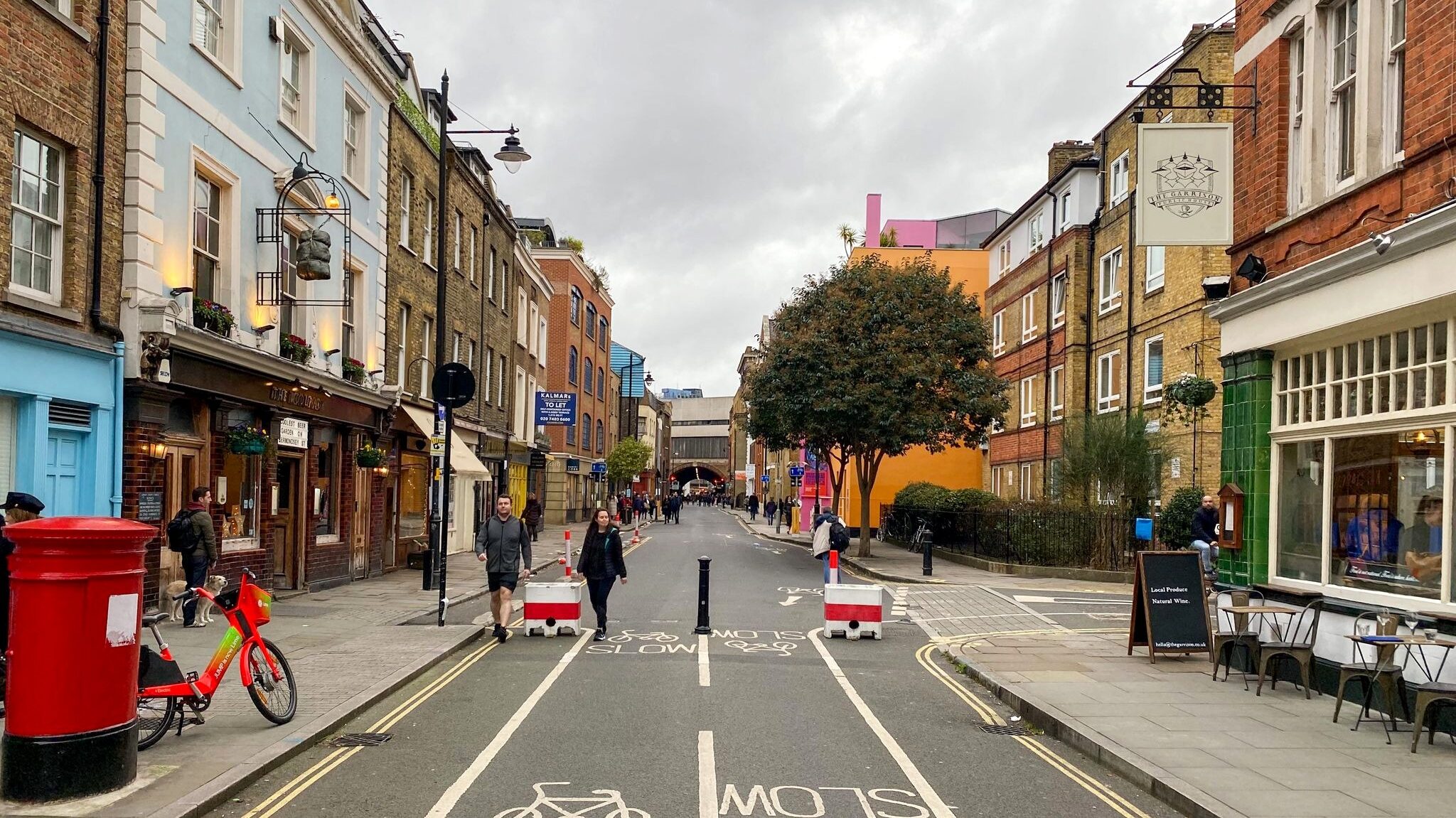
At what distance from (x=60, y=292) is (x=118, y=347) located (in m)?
1.07

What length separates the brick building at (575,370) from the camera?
175 ft

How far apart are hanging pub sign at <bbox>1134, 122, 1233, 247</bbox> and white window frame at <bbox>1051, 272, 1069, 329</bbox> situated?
77.6ft

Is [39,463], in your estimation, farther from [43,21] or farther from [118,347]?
[43,21]

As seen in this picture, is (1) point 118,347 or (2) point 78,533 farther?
(1) point 118,347

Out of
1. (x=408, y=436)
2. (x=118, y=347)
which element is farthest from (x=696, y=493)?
(x=118, y=347)

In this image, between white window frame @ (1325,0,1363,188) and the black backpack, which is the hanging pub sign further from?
the black backpack

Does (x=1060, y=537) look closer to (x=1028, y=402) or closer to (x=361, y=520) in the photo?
(x=1028, y=402)

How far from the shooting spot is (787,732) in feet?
29.0

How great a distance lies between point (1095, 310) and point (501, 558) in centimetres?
2449

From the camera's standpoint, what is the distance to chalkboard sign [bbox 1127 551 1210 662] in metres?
12.5

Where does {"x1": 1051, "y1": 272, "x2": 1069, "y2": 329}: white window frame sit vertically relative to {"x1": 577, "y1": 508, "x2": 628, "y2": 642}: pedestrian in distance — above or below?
above

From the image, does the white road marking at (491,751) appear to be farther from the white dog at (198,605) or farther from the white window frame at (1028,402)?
the white window frame at (1028,402)

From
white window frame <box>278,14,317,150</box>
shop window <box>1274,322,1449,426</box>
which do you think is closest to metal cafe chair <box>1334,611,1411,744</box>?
shop window <box>1274,322,1449,426</box>

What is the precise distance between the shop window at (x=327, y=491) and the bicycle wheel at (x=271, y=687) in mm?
12001
